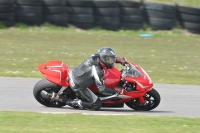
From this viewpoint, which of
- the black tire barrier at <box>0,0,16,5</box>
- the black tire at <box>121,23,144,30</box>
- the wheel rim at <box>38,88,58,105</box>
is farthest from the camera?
the black tire at <box>121,23,144,30</box>

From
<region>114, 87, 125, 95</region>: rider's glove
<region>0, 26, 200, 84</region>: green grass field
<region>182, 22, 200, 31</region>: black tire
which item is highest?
<region>114, 87, 125, 95</region>: rider's glove

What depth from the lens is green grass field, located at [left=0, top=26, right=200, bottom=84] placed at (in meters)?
13.6

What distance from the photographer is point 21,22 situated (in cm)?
2120

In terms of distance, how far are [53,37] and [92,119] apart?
42.4ft

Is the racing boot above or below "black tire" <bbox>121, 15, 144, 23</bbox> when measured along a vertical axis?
below

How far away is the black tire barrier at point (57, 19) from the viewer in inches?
843

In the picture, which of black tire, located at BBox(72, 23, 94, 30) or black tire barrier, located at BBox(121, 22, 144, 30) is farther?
black tire barrier, located at BBox(121, 22, 144, 30)

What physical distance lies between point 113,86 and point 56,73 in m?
0.97

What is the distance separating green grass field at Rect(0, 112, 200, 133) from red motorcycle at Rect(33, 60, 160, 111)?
0.76m

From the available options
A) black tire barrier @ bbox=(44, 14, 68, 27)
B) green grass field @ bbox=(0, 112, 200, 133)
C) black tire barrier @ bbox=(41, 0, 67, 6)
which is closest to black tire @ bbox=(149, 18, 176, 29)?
black tire barrier @ bbox=(44, 14, 68, 27)

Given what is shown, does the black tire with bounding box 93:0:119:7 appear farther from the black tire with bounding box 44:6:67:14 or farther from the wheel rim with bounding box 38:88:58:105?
the wheel rim with bounding box 38:88:58:105

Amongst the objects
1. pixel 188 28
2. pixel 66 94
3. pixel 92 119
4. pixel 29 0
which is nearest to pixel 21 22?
pixel 29 0

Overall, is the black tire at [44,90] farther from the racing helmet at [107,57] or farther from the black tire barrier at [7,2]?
the black tire barrier at [7,2]

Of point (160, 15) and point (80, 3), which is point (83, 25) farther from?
point (160, 15)
